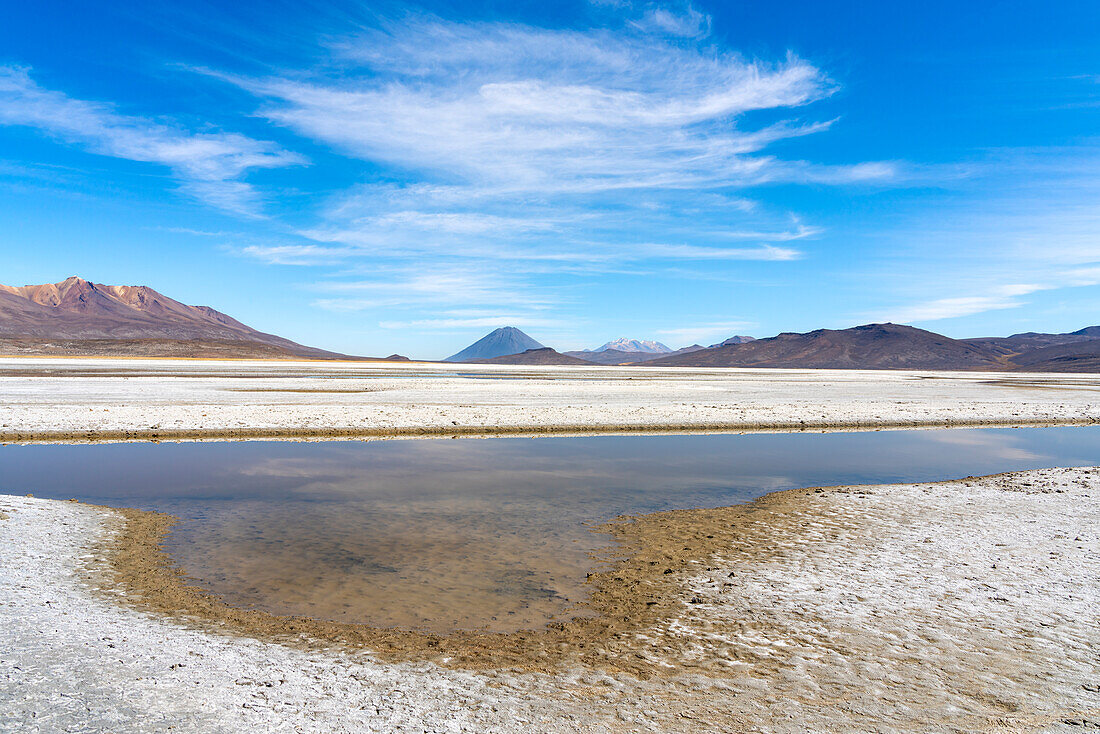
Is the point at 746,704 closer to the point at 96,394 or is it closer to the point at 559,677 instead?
the point at 559,677

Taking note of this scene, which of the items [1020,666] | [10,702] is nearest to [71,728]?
[10,702]

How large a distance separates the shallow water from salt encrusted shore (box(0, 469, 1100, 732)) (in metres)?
1.15

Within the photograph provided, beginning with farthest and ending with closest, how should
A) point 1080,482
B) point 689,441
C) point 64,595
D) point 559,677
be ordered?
point 689,441 < point 1080,482 < point 64,595 < point 559,677

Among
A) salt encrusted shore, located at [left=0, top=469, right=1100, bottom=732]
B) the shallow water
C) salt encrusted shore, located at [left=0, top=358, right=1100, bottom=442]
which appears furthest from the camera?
salt encrusted shore, located at [left=0, top=358, right=1100, bottom=442]

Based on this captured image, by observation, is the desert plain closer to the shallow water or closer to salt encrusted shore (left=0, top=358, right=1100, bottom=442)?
the shallow water

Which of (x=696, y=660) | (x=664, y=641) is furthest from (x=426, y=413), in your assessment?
(x=696, y=660)

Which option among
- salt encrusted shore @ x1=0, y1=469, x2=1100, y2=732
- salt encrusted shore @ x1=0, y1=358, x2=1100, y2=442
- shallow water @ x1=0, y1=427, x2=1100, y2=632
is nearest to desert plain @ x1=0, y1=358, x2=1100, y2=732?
salt encrusted shore @ x1=0, y1=469, x2=1100, y2=732

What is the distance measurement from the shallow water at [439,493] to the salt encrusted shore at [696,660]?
1147mm

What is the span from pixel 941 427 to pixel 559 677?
26.0 metres

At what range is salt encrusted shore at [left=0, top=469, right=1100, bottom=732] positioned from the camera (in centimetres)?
465

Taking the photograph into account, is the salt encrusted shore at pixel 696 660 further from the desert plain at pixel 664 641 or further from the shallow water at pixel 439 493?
the shallow water at pixel 439 493

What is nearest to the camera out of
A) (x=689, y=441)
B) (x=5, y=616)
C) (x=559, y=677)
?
(x=559, y=677)

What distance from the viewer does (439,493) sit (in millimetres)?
12828

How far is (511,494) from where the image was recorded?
42.0ft
